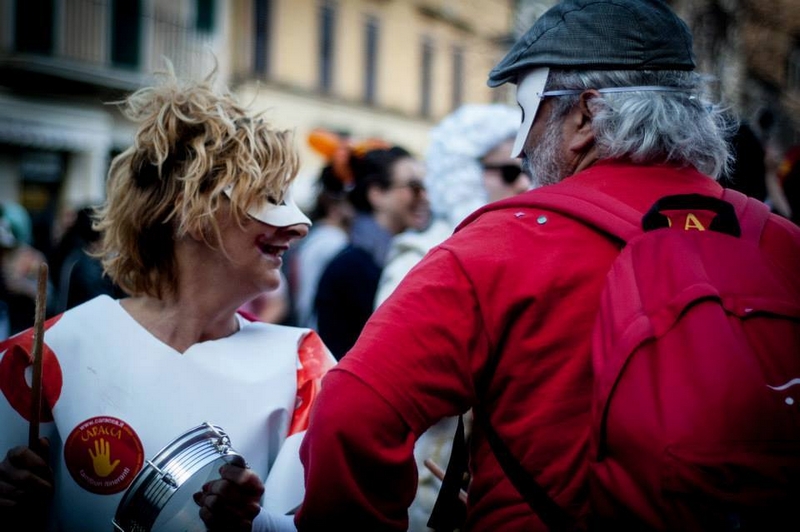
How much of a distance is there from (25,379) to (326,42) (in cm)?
1913

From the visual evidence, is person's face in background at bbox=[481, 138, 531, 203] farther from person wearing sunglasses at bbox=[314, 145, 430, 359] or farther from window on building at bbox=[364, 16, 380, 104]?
window on building at bbox=[364, 16, 380, 104]

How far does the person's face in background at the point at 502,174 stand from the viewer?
3484 millimetres

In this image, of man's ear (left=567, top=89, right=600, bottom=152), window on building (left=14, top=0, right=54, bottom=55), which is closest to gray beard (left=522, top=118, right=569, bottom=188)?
man's ear (left=567, top=89, right=600, bottom=152)

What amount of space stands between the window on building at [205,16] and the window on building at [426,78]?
7.29 m

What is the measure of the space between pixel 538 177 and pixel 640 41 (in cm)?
34

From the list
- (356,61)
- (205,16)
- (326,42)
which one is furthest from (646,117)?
(356,61)

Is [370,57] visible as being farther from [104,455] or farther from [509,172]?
[104,455]

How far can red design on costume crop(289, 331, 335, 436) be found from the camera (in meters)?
2.04

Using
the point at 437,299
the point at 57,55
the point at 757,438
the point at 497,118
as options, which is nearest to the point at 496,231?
the point at 437,299

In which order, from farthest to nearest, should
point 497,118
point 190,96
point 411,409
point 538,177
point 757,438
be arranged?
point 497,118, point 190,96, point 538,177, point 411,409, point 757,438

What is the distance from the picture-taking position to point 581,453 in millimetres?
1396

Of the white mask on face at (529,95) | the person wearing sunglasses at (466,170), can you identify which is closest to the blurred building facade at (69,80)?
the person wearing sunglasses at (466,170)

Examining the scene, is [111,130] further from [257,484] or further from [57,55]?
[257,484]

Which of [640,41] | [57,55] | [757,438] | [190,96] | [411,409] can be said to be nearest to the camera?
[757,438]
